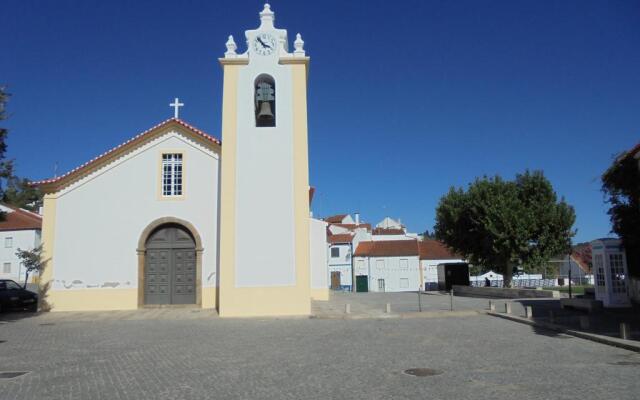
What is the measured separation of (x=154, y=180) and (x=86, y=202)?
2.81 m

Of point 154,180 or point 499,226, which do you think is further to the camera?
point 499,226

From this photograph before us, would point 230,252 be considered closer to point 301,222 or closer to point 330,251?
point 301,222

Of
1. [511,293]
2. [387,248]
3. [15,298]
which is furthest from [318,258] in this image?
[387,248]

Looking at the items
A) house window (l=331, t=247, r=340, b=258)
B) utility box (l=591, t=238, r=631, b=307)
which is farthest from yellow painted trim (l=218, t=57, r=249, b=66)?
house window (l=331, t=247, r=340, b=258)

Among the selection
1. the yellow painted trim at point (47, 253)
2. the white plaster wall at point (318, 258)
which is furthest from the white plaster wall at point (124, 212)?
the white plaster wall at point (318, 258)

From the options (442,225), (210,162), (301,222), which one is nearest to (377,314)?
(301,222)

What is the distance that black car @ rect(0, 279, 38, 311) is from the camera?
2194 centimetres

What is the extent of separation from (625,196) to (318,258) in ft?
51.3

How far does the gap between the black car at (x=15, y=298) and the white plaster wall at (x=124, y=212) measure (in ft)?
11.3

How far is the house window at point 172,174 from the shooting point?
2125 cm

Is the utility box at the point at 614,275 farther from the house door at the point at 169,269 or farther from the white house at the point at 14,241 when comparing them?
the white house at the point at 14,241

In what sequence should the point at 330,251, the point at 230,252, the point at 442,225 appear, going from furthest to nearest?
the point at 330,251 → the point at 442,225 → the point at 230,252

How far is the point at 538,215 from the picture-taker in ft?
104

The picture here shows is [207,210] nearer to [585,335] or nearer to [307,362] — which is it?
[307,362]
